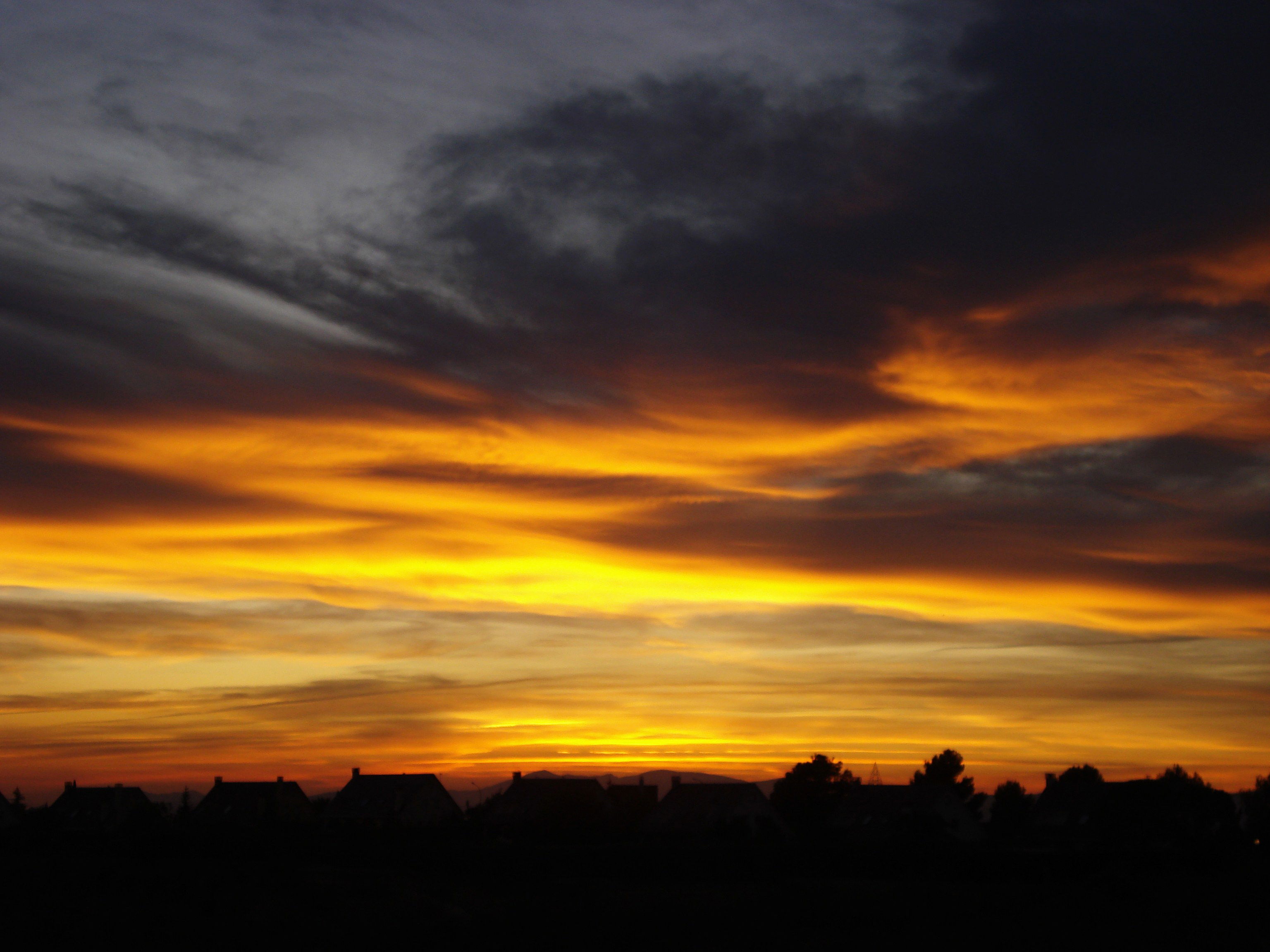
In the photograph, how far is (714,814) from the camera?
92812 mm

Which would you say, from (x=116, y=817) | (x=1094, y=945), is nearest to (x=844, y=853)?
(x=1094, y=945)

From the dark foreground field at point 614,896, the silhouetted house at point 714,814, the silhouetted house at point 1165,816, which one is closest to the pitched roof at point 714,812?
the silhouetted house at point 714,814

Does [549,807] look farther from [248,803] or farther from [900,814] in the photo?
[248,803]

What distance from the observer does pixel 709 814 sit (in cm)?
9306

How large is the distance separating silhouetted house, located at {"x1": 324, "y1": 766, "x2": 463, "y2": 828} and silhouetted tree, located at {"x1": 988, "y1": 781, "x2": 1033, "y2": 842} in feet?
157

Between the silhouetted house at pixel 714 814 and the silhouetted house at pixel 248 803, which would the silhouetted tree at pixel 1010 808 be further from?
the silhouetted house at pixel 248 803

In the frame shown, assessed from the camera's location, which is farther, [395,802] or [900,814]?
[395,802]

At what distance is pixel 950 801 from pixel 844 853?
1253 inches

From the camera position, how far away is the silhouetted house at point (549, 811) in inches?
3280

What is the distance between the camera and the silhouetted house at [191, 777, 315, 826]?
10850 cm

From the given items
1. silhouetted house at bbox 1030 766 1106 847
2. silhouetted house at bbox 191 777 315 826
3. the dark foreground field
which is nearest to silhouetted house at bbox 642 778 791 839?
silhouetted house at bbox 1030 766 1106 847

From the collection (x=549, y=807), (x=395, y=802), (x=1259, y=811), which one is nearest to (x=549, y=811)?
(x=549, y=807)

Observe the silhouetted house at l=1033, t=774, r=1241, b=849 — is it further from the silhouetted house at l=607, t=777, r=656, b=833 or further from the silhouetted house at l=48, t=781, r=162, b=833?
the silhouetted house at l=48, t=781, r=162, b=833

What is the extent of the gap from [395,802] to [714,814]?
31.5 m
